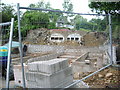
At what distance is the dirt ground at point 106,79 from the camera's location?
9.41ft

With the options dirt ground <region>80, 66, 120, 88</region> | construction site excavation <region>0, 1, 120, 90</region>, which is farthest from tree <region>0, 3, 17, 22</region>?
dirt ground <region>80, 66, 120, 88</region>

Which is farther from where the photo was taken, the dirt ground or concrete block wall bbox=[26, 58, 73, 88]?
the dirt ground

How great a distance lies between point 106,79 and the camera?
3219 mm

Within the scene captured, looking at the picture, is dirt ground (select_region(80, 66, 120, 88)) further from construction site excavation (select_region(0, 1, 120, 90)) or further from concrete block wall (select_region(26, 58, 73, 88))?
concrete block wall (select_region(26, 58, 73, 88))

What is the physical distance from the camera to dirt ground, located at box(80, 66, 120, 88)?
2.87 m

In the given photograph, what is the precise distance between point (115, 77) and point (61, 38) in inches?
401

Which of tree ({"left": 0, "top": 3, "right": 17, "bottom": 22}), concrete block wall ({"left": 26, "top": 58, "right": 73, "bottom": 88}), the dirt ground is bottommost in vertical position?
the dirt ground

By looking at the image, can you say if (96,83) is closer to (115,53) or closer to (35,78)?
(35,78)

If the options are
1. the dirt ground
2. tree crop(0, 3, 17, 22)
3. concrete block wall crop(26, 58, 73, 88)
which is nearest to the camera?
concrete block wall crop(26, 58, 73, 88)

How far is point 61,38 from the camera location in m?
13.3

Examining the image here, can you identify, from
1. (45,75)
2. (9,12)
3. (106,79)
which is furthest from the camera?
(9,12)

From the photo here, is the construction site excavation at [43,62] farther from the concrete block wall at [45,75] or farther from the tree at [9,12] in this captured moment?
the tree at [9,12]

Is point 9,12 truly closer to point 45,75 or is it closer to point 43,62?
point 43,62

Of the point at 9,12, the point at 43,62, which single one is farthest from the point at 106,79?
the point at 9,12
